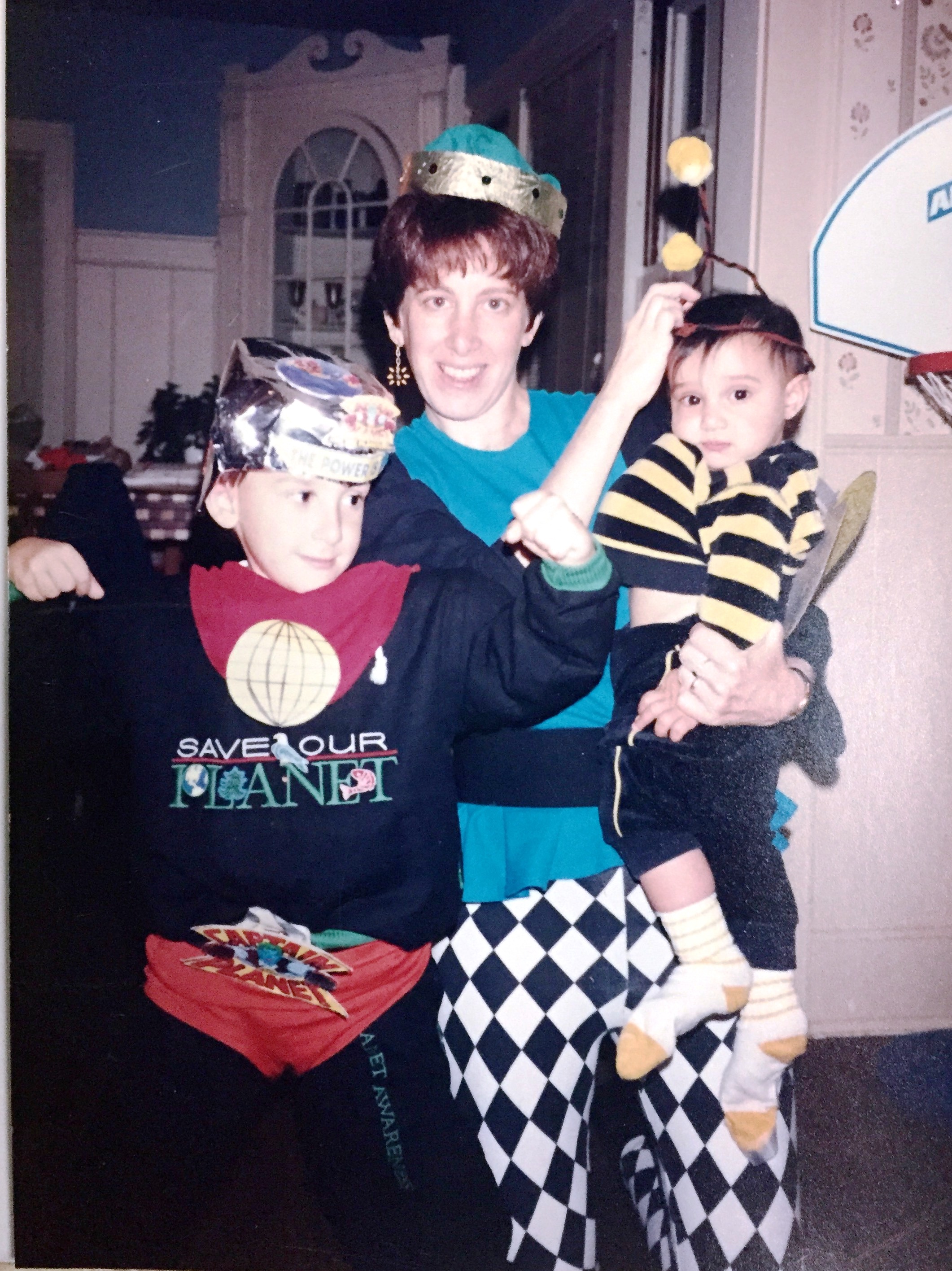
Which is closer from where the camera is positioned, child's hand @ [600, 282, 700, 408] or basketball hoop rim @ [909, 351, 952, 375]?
child's hand @ [600, 282, 700, 408]

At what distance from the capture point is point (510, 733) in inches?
46.4

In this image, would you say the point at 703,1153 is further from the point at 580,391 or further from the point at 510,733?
the point at 580,391

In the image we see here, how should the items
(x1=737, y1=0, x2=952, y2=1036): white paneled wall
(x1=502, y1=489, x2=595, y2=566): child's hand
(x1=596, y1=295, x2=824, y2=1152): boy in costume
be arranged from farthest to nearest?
(x1=737, y1=0, x2=952, y2=1036): white paneled wall, (x1=596, y1=295, x2=824, y2=1152): boy in costume, (x1=502, y1=489, x2=595, y2=566): child's hand

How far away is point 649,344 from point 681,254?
130mm

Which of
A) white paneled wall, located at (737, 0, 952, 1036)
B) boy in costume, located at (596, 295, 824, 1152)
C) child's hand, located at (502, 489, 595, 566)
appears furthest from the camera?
white paneled wall, located at (737, 0, 952, 1036)

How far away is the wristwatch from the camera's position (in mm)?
1235

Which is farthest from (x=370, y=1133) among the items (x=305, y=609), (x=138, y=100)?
(x=138, y=100)

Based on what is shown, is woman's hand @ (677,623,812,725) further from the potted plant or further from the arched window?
the potted plant

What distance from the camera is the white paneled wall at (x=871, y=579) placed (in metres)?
1.26

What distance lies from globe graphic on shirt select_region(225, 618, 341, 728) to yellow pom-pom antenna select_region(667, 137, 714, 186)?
2.37 ft

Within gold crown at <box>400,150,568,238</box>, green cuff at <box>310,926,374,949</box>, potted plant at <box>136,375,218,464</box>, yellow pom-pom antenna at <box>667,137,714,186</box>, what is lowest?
green cuff at <box>310,926,374,949</box>

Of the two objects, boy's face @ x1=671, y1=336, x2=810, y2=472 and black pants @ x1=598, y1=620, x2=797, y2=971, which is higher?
boy's face @ x1=671, y1=336, x2=810, y2=472

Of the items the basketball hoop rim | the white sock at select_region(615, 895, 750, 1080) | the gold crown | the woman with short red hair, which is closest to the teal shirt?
the woman with short red hair

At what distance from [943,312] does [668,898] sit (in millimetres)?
857
